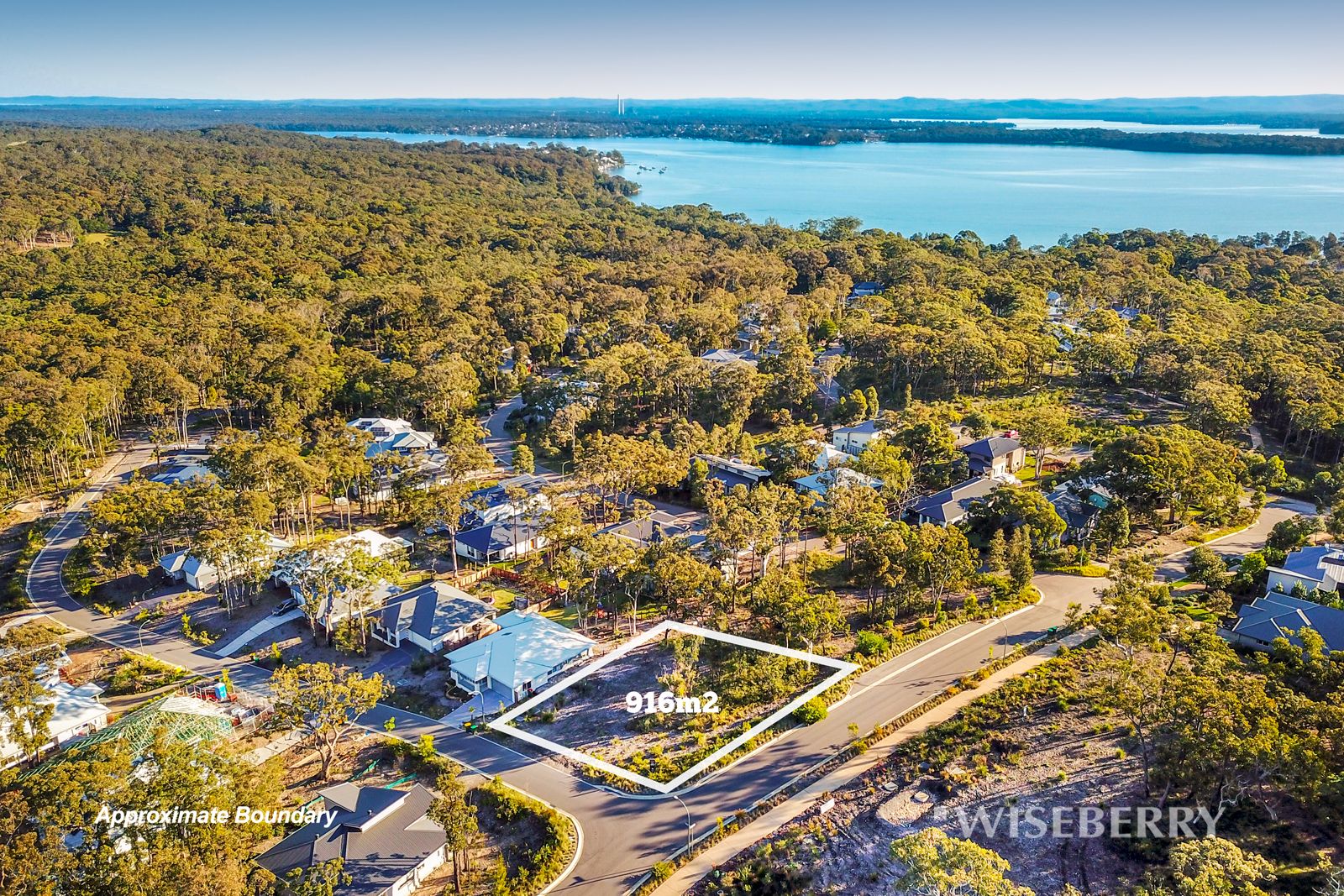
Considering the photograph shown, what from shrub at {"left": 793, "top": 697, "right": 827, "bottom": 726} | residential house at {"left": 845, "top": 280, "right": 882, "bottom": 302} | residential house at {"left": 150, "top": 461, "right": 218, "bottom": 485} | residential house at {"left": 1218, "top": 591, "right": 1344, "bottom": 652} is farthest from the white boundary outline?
residential house at {"left": 845, "top": 280, "right": 882, "bottom": 302}

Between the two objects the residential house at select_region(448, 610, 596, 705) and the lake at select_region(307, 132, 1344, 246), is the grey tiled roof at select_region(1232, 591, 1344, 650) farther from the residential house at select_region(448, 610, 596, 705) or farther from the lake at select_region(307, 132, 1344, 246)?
the lake at select_region(307, 132, 1344, 246)

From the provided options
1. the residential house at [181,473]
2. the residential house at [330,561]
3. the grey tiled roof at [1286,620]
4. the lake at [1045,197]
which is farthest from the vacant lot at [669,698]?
the lake at [1045,197]

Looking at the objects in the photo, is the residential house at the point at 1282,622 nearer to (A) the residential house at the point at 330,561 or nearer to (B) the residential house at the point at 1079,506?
(B) the residential house at the point at 1079,506

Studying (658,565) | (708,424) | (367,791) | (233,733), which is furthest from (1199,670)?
(708,424)

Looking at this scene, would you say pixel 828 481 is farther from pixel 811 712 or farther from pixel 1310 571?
pixel 1310 571

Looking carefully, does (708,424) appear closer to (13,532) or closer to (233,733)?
(233,733)

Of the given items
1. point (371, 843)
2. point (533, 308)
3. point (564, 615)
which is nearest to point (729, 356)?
point (533, 308)
